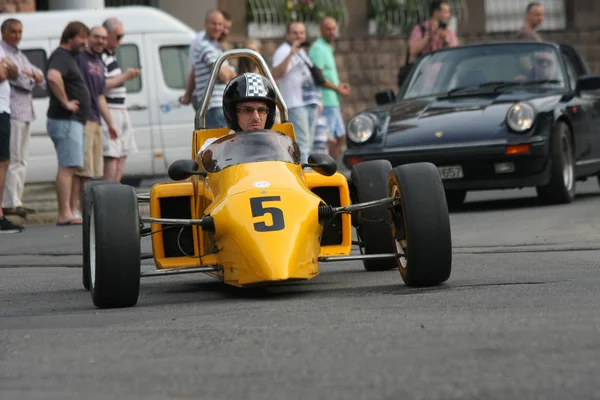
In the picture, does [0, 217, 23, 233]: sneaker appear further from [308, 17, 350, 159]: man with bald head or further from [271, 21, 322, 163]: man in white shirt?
[308, 17, 350, 159]: man with bald head

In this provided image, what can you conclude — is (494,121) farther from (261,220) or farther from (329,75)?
(261,220)

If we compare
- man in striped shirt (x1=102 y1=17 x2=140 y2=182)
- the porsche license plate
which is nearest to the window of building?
man in striped shirt (x1=102 y1=17 x2=140 y2=182)

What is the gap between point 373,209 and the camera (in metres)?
9.05

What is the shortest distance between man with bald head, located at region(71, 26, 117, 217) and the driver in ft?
19.0

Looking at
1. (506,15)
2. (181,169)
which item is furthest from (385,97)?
(506,15)

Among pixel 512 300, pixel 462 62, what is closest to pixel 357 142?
pixel 462 62

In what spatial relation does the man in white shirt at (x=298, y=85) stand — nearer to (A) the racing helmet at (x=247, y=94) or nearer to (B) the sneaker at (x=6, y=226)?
(B) the sneaker at (x=6, y=226)

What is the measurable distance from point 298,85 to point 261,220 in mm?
9141

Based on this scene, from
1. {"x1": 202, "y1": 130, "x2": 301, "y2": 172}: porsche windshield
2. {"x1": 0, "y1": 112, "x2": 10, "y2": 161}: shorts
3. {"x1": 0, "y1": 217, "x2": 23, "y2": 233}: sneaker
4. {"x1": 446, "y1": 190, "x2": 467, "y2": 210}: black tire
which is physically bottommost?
{"x1": 446, "y1": 190, "x2": 467, "y2": 210}: black tire

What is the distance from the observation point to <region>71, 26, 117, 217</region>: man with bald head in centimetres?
1498

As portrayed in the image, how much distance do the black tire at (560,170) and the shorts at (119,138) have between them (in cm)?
423

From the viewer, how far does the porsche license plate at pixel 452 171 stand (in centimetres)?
1411

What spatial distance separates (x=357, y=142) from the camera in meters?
14.6

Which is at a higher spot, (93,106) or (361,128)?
(93,106)
